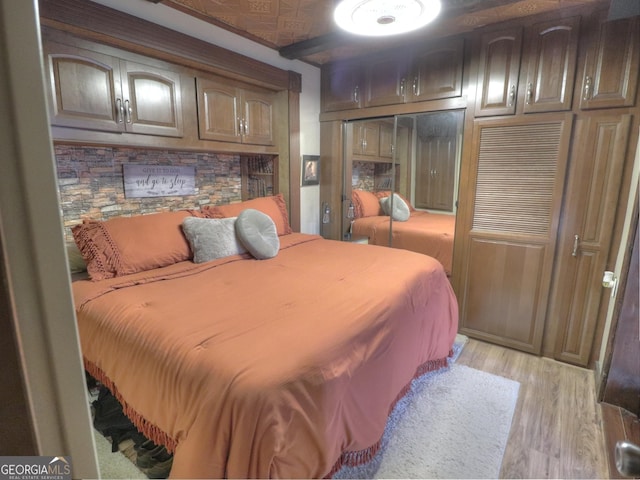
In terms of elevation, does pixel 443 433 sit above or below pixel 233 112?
below

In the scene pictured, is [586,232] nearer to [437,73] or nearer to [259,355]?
[437,73]

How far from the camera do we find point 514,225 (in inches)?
99.6

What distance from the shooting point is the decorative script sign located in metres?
2.40

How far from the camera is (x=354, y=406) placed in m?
1.36

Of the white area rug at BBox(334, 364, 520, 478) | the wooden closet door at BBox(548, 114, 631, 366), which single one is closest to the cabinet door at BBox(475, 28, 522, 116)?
the wooden closet door at BBox(548, 114, 631, 366)

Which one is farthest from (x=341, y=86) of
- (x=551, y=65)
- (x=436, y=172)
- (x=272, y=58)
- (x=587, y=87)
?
(x=587, y=87)

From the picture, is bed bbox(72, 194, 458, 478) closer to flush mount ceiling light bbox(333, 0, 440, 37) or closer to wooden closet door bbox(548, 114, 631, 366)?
wooden closet door bbox(548, 114, 631, 366)

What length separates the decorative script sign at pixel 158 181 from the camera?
7.89 feet

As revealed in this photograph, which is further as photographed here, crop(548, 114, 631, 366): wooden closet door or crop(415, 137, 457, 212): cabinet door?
crop(415, 137, 457, 212): cabinet door

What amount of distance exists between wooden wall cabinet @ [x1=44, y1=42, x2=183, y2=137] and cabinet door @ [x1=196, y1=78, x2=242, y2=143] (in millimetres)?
174

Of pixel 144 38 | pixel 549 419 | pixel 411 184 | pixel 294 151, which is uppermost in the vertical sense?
pixel 144 38

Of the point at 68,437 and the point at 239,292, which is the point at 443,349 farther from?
the point at 68,437

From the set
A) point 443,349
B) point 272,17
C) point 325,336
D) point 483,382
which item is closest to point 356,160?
point 272,17

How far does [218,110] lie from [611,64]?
8.59ft
